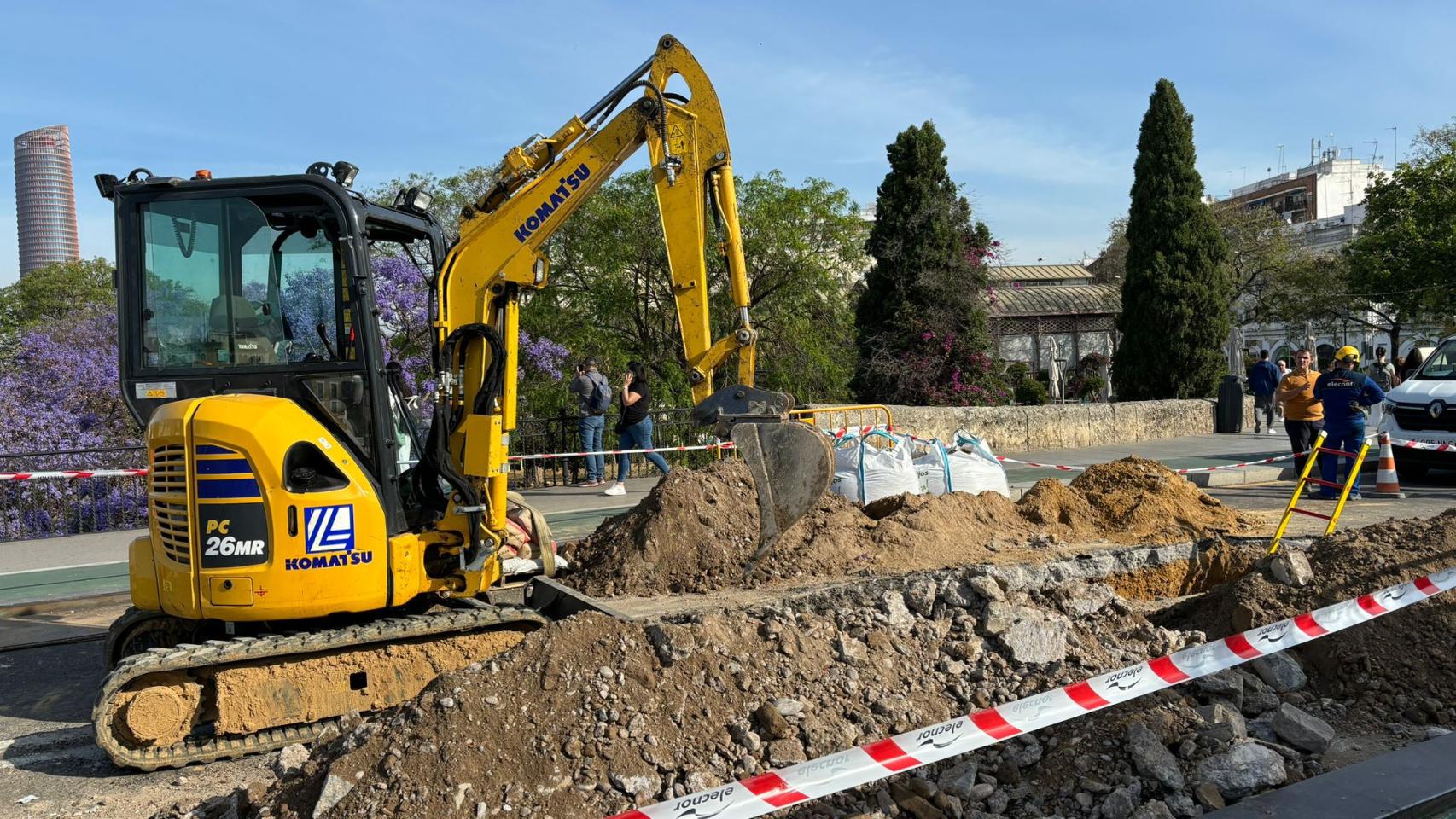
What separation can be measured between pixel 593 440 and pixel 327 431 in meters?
9.03

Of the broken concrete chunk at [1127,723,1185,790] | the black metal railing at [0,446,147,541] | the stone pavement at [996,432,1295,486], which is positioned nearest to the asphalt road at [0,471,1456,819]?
the broken concrete chunk at [1127,723,1185,790]

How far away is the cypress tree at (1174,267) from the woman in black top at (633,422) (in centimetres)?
1313

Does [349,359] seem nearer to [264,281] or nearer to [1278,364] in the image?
[264,281]

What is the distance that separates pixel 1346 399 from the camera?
1141 centimetres

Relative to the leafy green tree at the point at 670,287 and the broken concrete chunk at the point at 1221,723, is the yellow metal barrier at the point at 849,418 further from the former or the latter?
the broken concrete chunk at the point at 1221,723

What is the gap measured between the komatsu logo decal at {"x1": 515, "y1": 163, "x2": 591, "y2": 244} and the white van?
11.0 metres

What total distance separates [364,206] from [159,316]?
120 centimetres

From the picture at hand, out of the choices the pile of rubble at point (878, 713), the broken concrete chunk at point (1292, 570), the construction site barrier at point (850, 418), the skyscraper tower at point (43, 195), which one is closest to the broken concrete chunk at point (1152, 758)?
the pile of rubble at point (878, 713)

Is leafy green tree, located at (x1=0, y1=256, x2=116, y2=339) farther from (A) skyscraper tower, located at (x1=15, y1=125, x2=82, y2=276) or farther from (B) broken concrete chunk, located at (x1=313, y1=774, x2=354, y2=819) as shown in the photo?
(A) skyscraper tower, located at (x1=15, y1=125, x2=82, y2=276)

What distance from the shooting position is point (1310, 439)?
42.4 ft

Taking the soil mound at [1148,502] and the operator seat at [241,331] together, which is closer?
the operator seat at [241,331]

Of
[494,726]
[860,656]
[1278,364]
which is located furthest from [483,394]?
[1278,364]

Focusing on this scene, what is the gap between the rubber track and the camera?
4945mm

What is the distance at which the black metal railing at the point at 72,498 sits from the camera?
1266 cm
